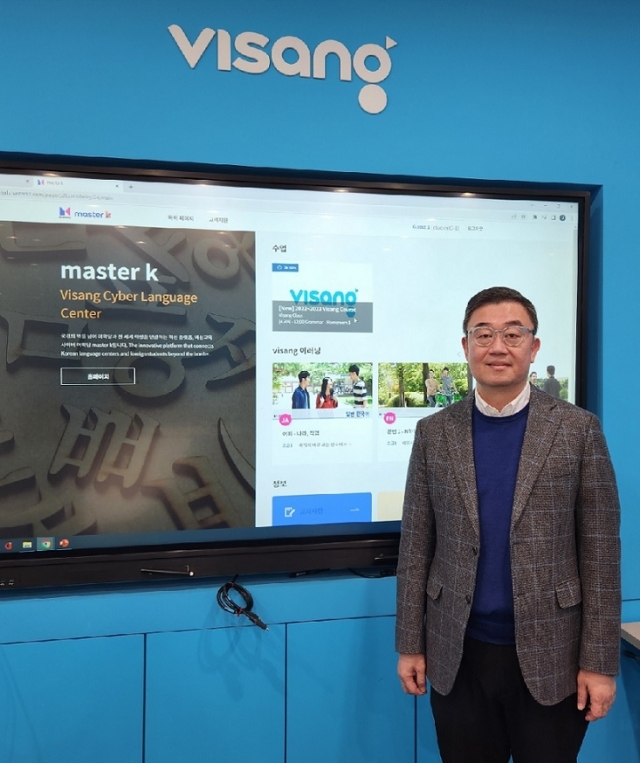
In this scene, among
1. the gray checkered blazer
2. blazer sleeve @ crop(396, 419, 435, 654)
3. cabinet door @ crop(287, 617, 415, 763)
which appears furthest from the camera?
cabinet door @ crop(287, 617, 415, 763)

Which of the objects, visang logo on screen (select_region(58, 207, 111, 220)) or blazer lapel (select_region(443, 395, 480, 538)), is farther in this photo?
visang logo on screen (select_region(58, 207, 111, 220))

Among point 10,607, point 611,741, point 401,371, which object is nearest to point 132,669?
point 10,607

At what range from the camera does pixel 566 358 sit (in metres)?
1.81

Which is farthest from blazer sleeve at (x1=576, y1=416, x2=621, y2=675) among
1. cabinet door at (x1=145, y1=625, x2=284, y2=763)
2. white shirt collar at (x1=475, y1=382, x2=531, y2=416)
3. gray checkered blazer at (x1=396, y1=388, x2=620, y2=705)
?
cabinet door at (x1=145, y1=625, x2=284, y2=763)

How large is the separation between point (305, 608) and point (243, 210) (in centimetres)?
128

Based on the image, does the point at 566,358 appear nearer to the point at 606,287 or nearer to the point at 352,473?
the point at 606,287

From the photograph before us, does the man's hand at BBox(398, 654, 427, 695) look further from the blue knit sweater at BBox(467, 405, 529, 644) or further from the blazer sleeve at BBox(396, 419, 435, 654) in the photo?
the blue knit sweater at BBox(467, 405, 529, 644)

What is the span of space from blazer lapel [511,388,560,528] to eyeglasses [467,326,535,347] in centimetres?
17

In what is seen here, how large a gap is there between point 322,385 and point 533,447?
0.68 m

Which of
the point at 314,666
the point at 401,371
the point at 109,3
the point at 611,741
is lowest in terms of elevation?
the point at 611,741

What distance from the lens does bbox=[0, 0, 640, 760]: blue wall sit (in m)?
1.58

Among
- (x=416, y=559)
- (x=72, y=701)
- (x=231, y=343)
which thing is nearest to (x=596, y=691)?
(x=416, y=559)

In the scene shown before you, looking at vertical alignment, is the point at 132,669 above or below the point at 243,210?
below

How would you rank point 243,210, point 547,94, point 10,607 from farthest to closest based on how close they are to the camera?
point 547,94
point 243,210
point 10,607
